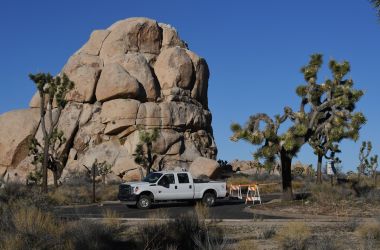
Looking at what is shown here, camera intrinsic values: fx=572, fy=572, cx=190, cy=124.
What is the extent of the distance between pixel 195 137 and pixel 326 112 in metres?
41.6

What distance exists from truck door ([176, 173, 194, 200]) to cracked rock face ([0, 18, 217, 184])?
3306 cm

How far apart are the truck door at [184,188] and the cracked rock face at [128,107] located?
108 feet

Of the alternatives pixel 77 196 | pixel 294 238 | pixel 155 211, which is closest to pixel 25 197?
pixel 155 211

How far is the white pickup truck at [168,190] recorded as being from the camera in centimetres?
2667

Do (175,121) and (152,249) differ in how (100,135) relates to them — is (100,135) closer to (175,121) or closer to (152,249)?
(175,121)

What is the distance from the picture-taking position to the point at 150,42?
7138 cm

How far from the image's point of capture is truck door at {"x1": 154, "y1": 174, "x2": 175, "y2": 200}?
89.1 ft

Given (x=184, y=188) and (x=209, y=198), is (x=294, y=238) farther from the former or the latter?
(x=209, y=198)

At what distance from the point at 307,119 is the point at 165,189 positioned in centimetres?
743

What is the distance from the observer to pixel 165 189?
2728 cm

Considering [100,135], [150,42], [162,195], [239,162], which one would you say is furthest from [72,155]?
[162,195]

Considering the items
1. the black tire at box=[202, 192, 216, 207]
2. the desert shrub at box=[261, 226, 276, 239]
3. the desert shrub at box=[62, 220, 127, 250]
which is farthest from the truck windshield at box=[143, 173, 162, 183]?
the desert shrub at box=[62, 220, 127, 250]

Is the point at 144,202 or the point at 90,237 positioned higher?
the point at 144,202

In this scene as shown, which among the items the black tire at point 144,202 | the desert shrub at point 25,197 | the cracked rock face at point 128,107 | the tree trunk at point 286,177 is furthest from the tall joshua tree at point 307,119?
the cracked rock face at point 128,107
